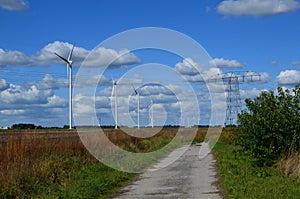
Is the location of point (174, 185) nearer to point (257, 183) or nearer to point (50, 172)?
point (257, 183)

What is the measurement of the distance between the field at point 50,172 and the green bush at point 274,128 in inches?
219

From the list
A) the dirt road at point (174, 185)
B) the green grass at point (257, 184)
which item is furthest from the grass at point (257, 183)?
the dirt road at point (174, 185)

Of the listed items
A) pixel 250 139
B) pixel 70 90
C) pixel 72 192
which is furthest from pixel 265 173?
pixel 70 90

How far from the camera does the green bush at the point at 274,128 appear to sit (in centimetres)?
2002

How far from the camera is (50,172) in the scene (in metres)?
16.3

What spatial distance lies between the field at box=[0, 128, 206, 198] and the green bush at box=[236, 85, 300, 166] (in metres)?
5.57

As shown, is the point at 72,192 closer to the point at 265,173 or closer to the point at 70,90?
the point at 265,173

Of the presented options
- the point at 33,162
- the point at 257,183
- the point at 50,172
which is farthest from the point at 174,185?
the point at 33,162

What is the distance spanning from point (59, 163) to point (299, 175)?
8681 millimetres

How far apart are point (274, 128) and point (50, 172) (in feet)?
30.8

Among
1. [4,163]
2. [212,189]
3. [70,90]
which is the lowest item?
[212,189]

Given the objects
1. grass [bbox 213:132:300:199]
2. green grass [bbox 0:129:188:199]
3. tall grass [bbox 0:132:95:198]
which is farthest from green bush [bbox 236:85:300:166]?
tall grass [bbox 0:132:95:198]

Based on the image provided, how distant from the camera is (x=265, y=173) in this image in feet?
56.3

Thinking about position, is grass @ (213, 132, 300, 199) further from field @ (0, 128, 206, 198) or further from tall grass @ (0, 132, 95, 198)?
tall grass @ (0, 132, 95, 198)
